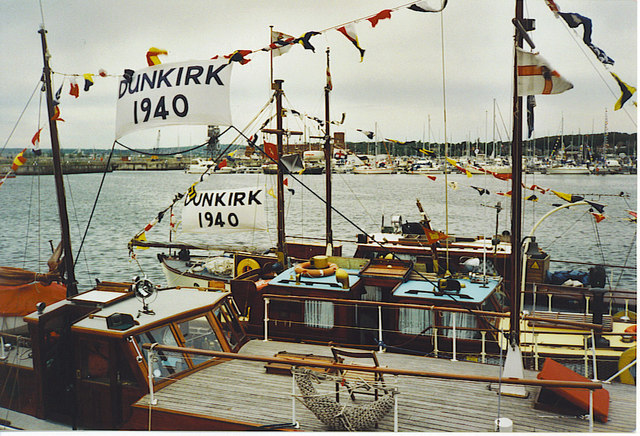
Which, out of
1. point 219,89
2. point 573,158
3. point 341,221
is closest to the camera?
point 219,89

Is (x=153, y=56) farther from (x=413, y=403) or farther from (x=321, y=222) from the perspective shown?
(x=321, y=222)

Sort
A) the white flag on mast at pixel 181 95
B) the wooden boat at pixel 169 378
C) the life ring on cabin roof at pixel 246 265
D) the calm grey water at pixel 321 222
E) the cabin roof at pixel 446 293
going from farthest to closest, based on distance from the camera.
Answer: the calm grey water at pixel 321 222, the life ring on cabin roof at pixel 246 265, the cabin roof at pixel 446 293, the white flag on mast at pixel 181 95, the wooden boat at pixel 169 378

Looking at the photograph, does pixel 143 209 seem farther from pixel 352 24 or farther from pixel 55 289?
pixel 352 24

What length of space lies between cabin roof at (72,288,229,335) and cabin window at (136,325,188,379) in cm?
13

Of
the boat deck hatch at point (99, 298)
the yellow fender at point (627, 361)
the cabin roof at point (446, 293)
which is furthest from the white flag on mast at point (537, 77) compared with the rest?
the boat deck hatch at point (99, 298)

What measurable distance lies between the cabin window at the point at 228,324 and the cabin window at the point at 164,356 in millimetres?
748

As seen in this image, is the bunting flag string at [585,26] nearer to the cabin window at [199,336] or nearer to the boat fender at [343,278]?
the boat fender at [343,278]

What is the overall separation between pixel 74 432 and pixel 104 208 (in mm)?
34499

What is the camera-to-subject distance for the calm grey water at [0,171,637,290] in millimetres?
18375

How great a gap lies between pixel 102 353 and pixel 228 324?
5.32 feet

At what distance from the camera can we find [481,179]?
3888 cm

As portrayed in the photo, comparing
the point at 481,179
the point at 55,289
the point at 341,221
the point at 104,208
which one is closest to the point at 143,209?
→ the point at 104,208

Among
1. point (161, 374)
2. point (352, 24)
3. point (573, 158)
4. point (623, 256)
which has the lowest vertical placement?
point (623, 256)

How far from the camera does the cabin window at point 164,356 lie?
17.7 ft
